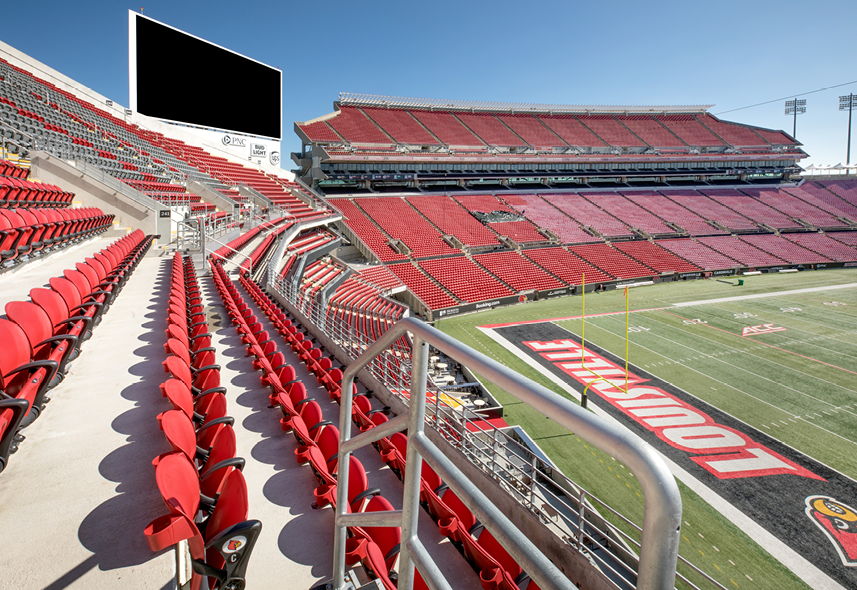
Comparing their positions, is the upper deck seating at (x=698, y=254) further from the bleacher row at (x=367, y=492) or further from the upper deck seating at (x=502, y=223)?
the bleacher row at (x=367, y=492)

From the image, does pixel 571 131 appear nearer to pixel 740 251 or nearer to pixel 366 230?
pixel 740 251

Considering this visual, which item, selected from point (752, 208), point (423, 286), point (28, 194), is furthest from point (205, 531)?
point (752, 208)

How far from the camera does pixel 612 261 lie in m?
29.8

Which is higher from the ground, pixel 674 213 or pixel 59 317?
pixel 674 213

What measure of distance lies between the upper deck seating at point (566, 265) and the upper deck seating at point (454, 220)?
316 centimetres

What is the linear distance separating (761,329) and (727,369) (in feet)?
19.5

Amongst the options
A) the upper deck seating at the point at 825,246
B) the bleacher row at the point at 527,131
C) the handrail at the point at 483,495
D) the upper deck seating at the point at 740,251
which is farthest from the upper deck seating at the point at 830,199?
the handrail at the point at 483,495

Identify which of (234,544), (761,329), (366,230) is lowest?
(761,329)

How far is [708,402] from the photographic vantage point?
39.5ft

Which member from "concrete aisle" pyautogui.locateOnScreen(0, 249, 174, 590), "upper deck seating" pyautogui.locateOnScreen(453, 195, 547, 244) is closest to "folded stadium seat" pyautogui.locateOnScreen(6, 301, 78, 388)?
"concrete aisle" pyautogui.locateOnScreen(0, 249, 174, 590)

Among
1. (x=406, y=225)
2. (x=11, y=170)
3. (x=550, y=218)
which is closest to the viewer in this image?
(x=11, y=170)

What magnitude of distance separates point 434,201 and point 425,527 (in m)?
33.3

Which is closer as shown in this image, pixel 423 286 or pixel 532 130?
pixel 423 286

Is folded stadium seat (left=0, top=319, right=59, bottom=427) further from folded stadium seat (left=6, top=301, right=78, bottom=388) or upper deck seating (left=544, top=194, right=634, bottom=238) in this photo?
upper deck seating (left=544, top=194, right=634, bottom=238)
